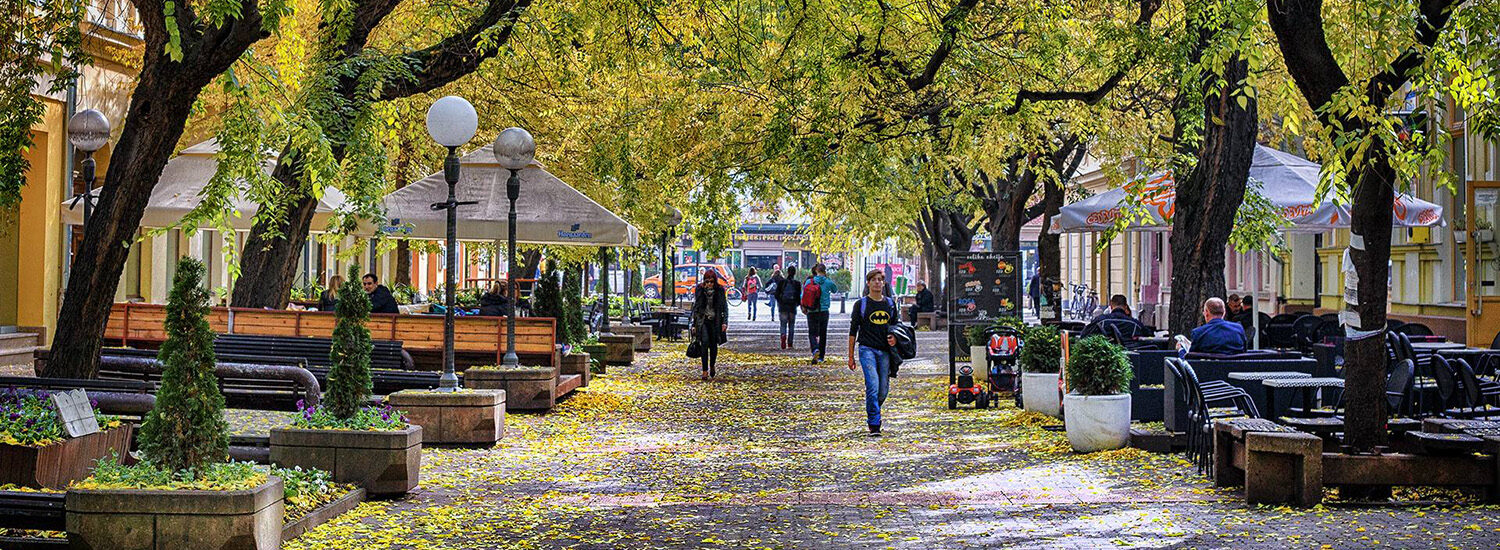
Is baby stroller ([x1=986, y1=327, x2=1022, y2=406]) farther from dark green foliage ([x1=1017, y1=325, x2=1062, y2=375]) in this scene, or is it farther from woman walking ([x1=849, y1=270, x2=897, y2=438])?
woman walking ([x1=849, y1=270, x2=897, y2=438])

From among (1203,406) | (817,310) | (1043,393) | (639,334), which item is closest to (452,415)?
(1043,393)

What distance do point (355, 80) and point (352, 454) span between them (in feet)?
16.1

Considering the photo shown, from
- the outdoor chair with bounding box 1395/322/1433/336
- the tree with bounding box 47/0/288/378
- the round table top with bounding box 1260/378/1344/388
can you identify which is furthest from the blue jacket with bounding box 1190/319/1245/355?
the tree with bounding box 47/0/288/378

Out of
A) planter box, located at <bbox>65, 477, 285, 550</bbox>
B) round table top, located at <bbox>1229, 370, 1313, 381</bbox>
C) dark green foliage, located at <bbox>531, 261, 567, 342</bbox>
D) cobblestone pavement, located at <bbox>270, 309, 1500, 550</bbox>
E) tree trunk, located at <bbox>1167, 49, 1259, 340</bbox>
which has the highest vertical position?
tree trunk, located at <bbox>1167, 49, 1259, 340</bbox>

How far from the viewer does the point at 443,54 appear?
1539 cm

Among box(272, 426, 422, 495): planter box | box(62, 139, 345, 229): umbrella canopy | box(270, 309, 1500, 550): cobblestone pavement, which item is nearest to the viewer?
box(270, 309, 1500, 550): cobblestone pavement

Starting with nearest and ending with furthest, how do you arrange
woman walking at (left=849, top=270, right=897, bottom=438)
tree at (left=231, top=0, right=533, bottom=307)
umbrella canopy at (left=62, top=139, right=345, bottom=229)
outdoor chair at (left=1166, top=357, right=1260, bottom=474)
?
1. outdoor chair at (left=1166, top=357, right=1260, bottom=474)
2. tree at (left=231, top=0, right=533, bottom=307)
3. woman walking at (left=849, top=270, right=897, bottom=438)
4. umbrella canopy at (left=62, top=139, right=345, bottom=229)

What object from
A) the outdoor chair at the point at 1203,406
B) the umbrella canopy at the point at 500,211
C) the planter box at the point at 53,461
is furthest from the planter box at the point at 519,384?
the planter box at the point at 53,461

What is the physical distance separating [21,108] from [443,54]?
4.68m

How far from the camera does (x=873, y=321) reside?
1580 centimetres

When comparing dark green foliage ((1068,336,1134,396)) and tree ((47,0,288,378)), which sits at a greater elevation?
tree ((47,0,288,378))

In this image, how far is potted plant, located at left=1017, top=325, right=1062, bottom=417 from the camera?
16469 mm

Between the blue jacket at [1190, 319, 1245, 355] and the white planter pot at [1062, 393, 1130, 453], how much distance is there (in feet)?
3.79

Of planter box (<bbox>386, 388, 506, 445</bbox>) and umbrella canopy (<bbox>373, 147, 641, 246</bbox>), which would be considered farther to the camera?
umbrella canopy (<bbox>373, 147, 641, 246</bbox>)
